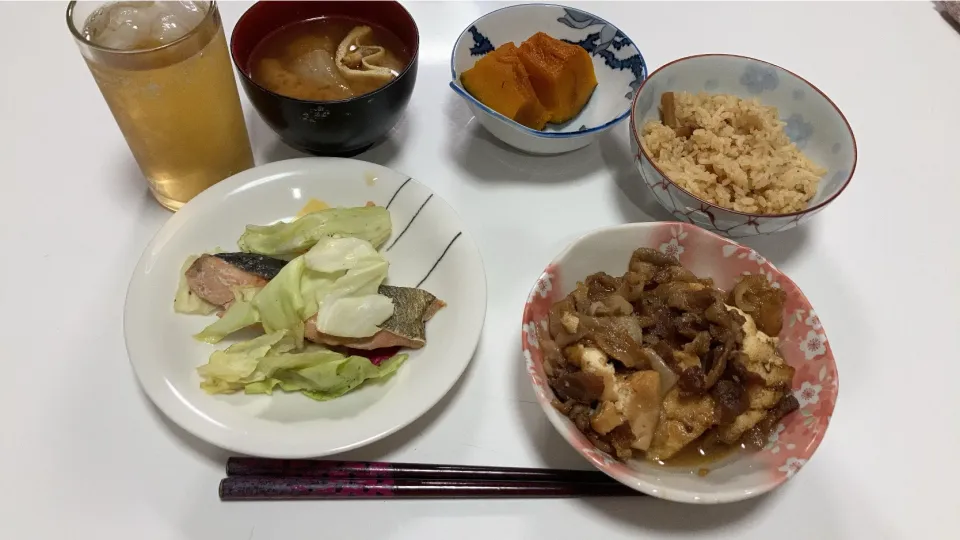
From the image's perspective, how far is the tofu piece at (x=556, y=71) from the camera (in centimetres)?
160

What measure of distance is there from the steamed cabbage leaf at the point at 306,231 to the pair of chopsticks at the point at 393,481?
47 cm

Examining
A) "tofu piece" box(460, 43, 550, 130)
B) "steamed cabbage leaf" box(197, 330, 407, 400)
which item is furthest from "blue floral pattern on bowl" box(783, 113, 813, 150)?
"steamed cabbage leaf" box(197, 330, 407, 400)

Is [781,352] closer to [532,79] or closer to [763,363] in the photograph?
[763,363]

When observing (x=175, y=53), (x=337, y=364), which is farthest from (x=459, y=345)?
(x=175, y=53)

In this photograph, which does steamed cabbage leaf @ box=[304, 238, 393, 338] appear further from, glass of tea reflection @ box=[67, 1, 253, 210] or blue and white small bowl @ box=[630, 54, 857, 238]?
blue and white small bowl @ box=[630, 54, 857, 238]

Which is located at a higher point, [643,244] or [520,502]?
[643,244]

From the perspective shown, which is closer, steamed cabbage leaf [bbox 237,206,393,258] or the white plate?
the white plate

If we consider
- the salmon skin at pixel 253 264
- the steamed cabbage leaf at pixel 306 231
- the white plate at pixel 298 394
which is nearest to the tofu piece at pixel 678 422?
the white plate at pixel 298 394

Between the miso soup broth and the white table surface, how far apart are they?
0.73ft

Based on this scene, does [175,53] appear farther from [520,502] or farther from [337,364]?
[520,502]

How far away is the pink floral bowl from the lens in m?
1.02

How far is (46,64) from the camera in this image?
73.2 inches

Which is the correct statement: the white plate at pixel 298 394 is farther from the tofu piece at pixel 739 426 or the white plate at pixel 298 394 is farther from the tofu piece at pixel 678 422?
the tofu piece at pixel 739 426

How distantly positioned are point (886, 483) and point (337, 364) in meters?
1.08
